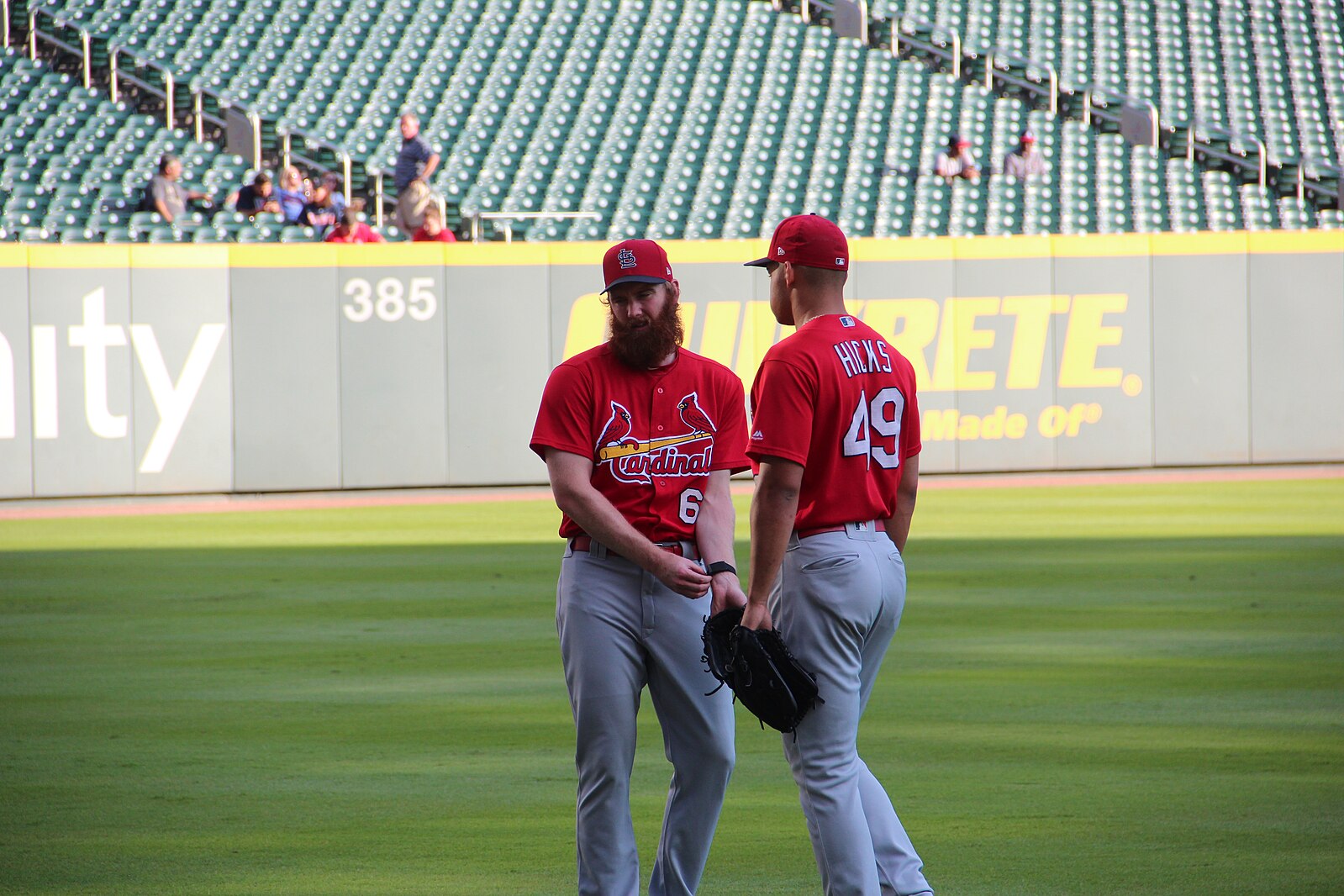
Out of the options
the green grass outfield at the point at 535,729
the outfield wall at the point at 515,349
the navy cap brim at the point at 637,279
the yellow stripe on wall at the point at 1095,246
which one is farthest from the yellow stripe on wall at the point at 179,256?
the navy cap brim at the point at 637,279

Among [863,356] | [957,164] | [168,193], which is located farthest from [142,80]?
[863,356]

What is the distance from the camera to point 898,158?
24594 millimetres

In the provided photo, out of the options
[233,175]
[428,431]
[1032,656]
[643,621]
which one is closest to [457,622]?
[1032,656]

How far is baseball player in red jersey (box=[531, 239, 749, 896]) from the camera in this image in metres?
4.29

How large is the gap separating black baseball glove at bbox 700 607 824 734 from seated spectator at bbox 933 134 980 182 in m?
20.4

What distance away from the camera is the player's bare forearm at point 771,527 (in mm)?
4215

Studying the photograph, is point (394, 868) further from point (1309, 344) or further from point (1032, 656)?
point (1309, 344)

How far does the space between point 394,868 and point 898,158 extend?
67.3 ft

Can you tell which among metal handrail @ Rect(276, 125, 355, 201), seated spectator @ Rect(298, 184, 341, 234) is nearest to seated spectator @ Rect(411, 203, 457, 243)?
seated spectator @ Rect(298, 184, 341, 234)

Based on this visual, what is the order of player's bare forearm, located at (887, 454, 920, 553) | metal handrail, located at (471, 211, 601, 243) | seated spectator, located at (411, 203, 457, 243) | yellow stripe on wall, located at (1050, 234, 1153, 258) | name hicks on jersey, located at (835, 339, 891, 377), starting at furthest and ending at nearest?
1. metal handrail, located at (471, 211, 601, 243)
2. yellow stripe on wall, located at (1050, 234, 1153, 258)
3. seated spectator, located at (411, 203, 457, 243)
4. player's bare forearm, located at (887, 454, 920, 553)
5. name hicks on jersey, located at (835, 339, 891, 377)

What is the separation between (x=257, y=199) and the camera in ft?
66.4

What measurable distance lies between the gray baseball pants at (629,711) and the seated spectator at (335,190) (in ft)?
54.2

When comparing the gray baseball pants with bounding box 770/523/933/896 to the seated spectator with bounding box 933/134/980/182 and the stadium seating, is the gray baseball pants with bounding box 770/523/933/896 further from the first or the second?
the seated spectator with bounding box 933/134/980/182

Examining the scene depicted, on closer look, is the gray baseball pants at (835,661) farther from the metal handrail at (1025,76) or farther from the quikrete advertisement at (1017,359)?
the metal handrail at (1025,76)
